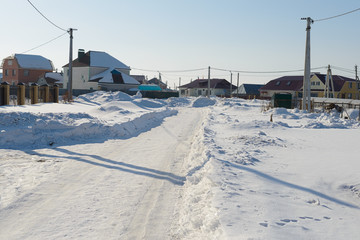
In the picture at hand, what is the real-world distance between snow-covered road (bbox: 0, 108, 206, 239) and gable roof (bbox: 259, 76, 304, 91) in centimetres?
7048

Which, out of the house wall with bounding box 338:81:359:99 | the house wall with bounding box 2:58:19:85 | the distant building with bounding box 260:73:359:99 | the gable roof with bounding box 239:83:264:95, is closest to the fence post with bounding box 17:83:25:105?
the house wall with bounding box 2:58:19:85

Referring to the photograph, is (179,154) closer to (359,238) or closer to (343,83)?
(359,238)

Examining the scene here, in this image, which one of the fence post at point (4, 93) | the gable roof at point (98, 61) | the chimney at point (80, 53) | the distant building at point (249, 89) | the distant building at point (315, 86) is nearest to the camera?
the fence post at point (4, 93)

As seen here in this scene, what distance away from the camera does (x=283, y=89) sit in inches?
3039

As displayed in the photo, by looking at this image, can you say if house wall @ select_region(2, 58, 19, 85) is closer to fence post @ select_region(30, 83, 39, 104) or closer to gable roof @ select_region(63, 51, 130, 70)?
gable roof @ select_region(63, 51, 130, 70)

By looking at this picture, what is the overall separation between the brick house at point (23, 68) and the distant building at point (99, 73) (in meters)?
10.5

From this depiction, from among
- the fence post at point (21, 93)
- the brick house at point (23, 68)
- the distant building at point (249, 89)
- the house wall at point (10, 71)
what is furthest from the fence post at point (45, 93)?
the distant building at point (249, 89)

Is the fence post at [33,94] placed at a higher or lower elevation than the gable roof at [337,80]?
lower

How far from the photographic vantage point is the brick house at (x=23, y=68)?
67688 millimetres

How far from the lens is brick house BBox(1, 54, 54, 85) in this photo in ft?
222

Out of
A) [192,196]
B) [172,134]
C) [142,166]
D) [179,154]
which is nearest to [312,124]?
[172,134]

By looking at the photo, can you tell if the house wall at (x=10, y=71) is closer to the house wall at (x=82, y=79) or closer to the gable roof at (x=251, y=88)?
the house wall at (x=82, y=79)

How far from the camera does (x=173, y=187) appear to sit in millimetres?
6922

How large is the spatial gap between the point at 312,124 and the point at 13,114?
1459 centimetres
